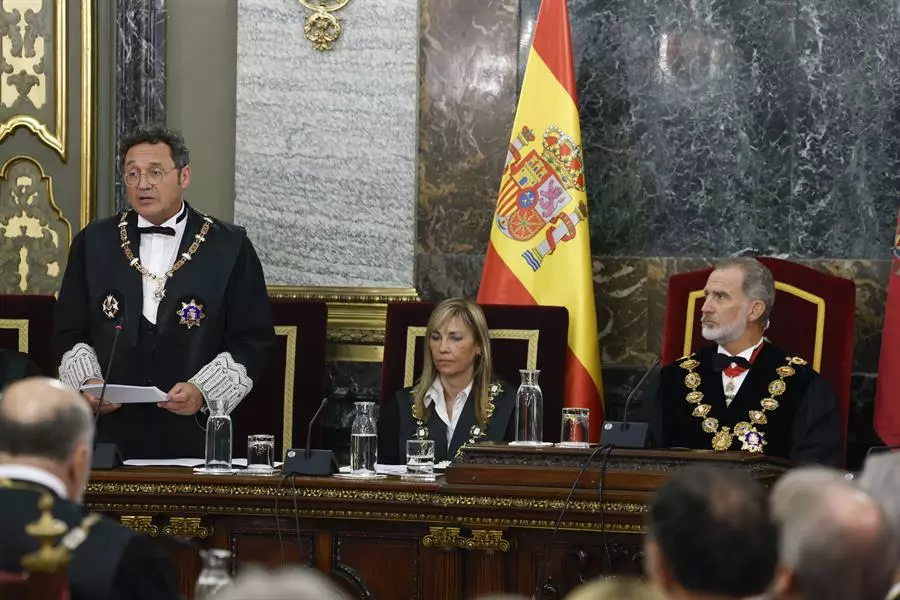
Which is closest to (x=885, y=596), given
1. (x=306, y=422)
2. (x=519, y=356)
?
(x=519, y=356)

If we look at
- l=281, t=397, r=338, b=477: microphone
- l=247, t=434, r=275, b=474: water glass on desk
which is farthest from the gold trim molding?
l=247, t=434, r=275, b=474: water glass on desk

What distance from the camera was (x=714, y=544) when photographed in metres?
2.24

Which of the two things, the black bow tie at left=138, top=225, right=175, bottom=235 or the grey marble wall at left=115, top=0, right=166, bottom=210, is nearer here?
the black bow tie at left=138, top=225, right=175, bottom=235

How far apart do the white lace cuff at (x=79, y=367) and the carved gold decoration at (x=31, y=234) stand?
169 centimetres

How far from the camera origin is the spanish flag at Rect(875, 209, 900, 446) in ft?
20.1

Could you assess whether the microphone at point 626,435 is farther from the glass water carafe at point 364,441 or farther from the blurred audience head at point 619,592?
the blurred audience head at point 619,592

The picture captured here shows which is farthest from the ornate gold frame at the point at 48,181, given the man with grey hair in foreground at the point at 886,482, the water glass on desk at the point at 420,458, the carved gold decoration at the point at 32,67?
the man with grey hair in foreground at the point at 886,482

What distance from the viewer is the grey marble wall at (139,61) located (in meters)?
7.03

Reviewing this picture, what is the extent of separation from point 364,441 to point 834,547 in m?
2.82

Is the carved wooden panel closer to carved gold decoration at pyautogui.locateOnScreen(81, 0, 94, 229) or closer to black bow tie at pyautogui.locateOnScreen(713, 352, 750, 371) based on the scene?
black bow tie at pyautogui.locateOnScreen(713, 352, 750, 371)

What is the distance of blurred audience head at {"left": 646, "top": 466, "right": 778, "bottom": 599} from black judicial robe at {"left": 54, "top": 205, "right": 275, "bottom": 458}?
3372mm

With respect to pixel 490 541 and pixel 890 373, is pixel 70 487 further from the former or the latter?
pixel 890 373

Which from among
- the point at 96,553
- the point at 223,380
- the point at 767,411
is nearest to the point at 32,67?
the point at 223,380

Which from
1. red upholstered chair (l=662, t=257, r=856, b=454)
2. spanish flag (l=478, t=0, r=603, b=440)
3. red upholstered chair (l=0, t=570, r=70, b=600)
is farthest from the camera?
spanish flag (l=478, t=0, r=603, b=440)
